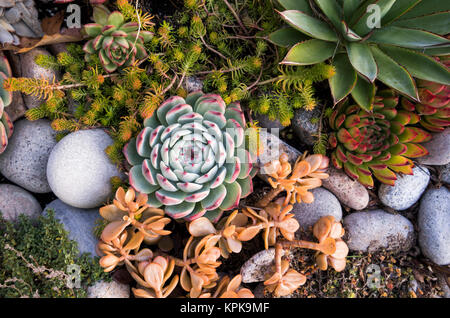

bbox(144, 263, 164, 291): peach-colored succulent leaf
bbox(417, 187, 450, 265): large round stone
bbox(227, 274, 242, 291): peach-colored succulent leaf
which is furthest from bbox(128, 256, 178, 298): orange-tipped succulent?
bbox(417, 187, 450, 265): large round stone

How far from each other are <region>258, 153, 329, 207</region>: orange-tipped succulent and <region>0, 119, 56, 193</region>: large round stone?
1.22 meters

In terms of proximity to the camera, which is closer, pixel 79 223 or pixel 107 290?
pixel 107 290

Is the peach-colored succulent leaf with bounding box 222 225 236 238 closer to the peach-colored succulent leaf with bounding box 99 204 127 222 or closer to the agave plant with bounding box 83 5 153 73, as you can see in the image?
the peach-colored succulent leaf with bounding box 99 204 127 222

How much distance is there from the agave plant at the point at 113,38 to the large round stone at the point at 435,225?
1757mm

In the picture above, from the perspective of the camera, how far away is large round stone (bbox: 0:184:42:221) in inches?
68.7

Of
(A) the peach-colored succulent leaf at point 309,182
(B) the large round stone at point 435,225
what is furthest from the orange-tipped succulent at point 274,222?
(B) the large round stone at point 435,225

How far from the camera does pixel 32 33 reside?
1781 mm

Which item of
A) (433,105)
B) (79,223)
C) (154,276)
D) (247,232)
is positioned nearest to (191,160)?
(247,232)

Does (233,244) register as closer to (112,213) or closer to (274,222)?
(274,222)

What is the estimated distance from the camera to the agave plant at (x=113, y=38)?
1562 millimetres

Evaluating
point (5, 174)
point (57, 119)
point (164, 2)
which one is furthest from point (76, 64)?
point (5, 174)

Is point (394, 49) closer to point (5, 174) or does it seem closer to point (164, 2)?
point (164, 2)

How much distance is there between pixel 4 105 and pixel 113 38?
0.66 m

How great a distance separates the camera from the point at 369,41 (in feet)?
5.16
